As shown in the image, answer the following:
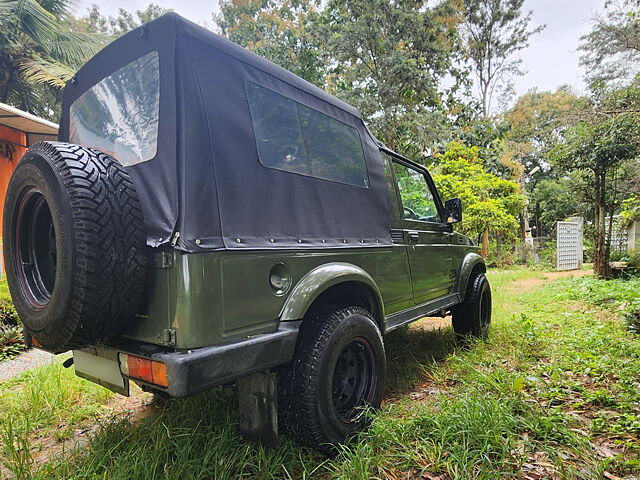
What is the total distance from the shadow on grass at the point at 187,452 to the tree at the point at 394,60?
9402mm

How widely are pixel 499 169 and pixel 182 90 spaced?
55.7 ft

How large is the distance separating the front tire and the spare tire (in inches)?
33.7

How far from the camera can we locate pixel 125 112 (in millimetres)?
1969

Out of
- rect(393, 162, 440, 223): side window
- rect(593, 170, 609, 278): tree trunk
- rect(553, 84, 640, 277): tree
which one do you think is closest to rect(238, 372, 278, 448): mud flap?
rect(393, 162, 440, 223): side window

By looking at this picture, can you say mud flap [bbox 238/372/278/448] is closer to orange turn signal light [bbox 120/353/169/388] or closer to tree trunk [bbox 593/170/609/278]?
orange turn signal light [bbox 120/353/169/388]

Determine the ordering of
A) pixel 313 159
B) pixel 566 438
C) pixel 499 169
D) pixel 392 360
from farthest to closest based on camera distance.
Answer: pixel 499 169 → pixel 392 360 → pixel 313 159 → pixel 566 438

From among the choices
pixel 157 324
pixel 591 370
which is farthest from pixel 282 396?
pixel 591 370

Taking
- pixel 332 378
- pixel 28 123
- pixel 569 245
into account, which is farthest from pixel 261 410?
pixel 569 245

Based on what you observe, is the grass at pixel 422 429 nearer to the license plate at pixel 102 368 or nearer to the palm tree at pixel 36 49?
the license plate at pixel 102 368

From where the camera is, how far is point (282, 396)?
1.88 meters

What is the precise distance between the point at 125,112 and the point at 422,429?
7.96ft

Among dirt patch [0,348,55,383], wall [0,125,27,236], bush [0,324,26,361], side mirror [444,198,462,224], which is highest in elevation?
wall [0,125,27,236]

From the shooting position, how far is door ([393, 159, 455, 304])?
308cm

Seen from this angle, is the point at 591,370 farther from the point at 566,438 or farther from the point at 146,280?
the point at 146,280
